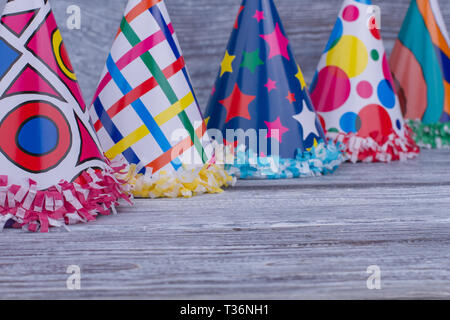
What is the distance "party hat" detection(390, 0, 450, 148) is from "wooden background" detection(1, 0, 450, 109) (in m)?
0.24

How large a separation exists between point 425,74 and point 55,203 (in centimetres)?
89

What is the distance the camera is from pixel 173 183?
0.65 m

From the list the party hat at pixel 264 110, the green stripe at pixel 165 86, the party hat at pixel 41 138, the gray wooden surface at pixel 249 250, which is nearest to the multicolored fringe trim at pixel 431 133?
the party hat at pixel 264 110

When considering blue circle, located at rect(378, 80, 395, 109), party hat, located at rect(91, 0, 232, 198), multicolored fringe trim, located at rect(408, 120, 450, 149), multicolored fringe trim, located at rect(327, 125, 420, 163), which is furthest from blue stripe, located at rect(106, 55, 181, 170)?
multicolored fringe trim, located at rect(408, 120, 450, 149)

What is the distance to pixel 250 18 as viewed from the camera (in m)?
0.84

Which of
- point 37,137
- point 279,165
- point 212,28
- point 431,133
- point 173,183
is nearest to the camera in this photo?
point 37,137

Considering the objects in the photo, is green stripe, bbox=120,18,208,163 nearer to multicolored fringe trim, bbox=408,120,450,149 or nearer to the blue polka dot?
the blue polka dot

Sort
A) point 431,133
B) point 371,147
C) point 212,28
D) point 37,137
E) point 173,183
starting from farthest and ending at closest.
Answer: point 212,28 → point 431,133 → point 371,147 → point 173,183 → point 37,137

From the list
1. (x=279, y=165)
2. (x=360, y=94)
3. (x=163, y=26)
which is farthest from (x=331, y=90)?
(x=163, y=26)

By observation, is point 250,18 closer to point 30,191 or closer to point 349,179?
point 349,179

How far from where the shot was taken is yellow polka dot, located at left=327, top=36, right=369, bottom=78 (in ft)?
3.22

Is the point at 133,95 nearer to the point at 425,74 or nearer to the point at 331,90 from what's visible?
the point at 331,90

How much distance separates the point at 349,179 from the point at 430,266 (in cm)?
38

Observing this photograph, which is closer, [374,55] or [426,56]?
[374,55]
